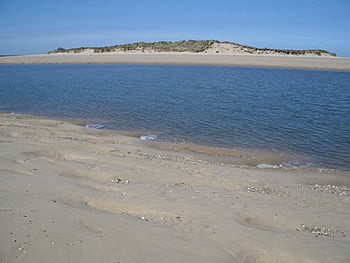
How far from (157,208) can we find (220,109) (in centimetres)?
1367

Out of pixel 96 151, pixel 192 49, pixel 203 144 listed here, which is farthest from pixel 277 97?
pixel 192 49

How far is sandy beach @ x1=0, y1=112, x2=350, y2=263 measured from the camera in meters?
5.15

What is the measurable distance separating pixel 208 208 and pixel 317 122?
11.9 metres

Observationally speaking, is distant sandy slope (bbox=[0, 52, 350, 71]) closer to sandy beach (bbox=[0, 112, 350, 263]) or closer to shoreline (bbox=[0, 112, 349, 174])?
shoreline (bbox=[0, 112, 349, 174])

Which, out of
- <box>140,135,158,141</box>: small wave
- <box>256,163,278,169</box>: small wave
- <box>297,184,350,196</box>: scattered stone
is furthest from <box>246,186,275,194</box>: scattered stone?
<box>140,135,158,141</box>: small wave

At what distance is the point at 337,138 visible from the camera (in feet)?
47.3

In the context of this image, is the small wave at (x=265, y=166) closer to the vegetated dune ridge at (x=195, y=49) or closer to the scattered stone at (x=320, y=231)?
the scattered stone at (x=320, y=231)

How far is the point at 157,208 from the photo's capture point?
684 centimetres

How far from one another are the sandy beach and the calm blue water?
327 centimetres

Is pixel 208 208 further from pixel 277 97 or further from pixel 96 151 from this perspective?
pixel 277 97

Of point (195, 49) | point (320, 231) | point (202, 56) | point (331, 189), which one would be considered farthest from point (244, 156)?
point (195, 49)

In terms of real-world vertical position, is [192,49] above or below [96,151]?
above

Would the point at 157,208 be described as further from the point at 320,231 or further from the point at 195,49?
the point at 195,49

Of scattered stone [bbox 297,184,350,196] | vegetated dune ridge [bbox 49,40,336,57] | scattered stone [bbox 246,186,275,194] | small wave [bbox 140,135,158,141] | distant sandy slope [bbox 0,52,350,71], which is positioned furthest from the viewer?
vegetated dune ridge [bbox 49,40,336,57]
